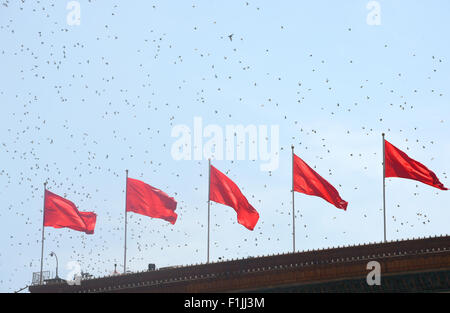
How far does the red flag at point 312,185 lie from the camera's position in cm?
4397

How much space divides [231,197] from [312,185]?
4205 millimetres

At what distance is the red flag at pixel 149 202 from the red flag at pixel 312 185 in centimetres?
651

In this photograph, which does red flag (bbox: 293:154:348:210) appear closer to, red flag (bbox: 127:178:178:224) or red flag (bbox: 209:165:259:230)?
red flag (bbox: 209:165:259:230)

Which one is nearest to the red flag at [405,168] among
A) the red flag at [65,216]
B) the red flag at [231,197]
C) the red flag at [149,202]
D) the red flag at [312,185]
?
the red flag at [312,185]

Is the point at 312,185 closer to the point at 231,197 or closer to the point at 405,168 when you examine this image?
the point at 231,197

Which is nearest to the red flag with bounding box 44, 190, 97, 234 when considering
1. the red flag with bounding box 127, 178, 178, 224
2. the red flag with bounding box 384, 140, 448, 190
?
the red flag with bounding box 127, 178, 178, 224

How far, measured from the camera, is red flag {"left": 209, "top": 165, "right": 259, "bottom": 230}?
45094mm

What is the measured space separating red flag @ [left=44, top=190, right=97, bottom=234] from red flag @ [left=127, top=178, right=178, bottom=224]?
2203 mm

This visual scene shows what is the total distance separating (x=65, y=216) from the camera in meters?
47.2

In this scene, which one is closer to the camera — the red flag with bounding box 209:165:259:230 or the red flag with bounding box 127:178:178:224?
the red flag with bounding box 209:165:259:230

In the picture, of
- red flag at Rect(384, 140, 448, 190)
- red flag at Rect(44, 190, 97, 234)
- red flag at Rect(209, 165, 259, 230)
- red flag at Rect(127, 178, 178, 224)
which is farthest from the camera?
red flag at Rect(44, 190, 97, 234)

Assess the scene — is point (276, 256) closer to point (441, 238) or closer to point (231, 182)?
point (231, 182)

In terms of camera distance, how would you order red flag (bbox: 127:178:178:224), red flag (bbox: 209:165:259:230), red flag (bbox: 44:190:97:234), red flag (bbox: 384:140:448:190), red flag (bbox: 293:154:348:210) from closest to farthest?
1. red flag (bbox: 384:140:448:190)
2. red flag (bbox: 293:154:348:210)
3. red flag (bbox: 209:165:259:230)
4. red flag (bbox: 127:178:178:224)
5. red flag (bbox: 44:190:97:234)

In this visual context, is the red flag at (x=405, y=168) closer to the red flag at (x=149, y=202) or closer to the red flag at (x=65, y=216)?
the red flag at (x=149, y=202)
